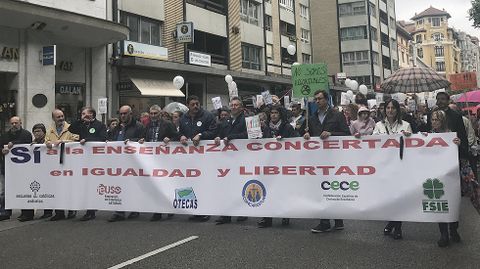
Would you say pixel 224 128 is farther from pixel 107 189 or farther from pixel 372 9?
pixel 372 9

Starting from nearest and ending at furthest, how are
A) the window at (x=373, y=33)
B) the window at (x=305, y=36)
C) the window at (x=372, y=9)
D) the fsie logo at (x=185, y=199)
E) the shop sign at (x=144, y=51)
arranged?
the fsie logo at (x=185, y=199)
the shop sign at (x=144, y=51)
the window at (x=305, y=36)
the window at (x=372, y=9)
the window at (x=373, y=33)

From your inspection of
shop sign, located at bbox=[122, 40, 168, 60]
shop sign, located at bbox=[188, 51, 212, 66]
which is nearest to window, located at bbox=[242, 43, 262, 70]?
shop sign, located at bbox=[188, 51, 212, 66]

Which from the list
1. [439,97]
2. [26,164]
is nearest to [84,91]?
[26,164]

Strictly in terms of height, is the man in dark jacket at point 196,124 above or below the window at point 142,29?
below

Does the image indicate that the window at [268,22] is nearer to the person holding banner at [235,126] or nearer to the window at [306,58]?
the window at [306,58]

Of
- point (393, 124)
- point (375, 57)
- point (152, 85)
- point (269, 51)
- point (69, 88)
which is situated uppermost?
point (375, 57)

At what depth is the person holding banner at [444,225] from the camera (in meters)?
5.74

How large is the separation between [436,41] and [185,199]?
12722cm

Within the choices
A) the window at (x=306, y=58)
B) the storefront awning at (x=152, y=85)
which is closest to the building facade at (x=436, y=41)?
the window at (x=306, y=58)

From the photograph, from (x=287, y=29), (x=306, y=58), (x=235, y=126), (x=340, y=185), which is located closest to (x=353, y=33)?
(x=306, y=58)

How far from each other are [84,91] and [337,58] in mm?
Result: 40458

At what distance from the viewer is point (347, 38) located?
55.6 metres

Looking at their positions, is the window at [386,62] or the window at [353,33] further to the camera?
the window at [386,62]

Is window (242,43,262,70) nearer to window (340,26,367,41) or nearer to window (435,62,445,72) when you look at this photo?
window (340,26,367,41)
